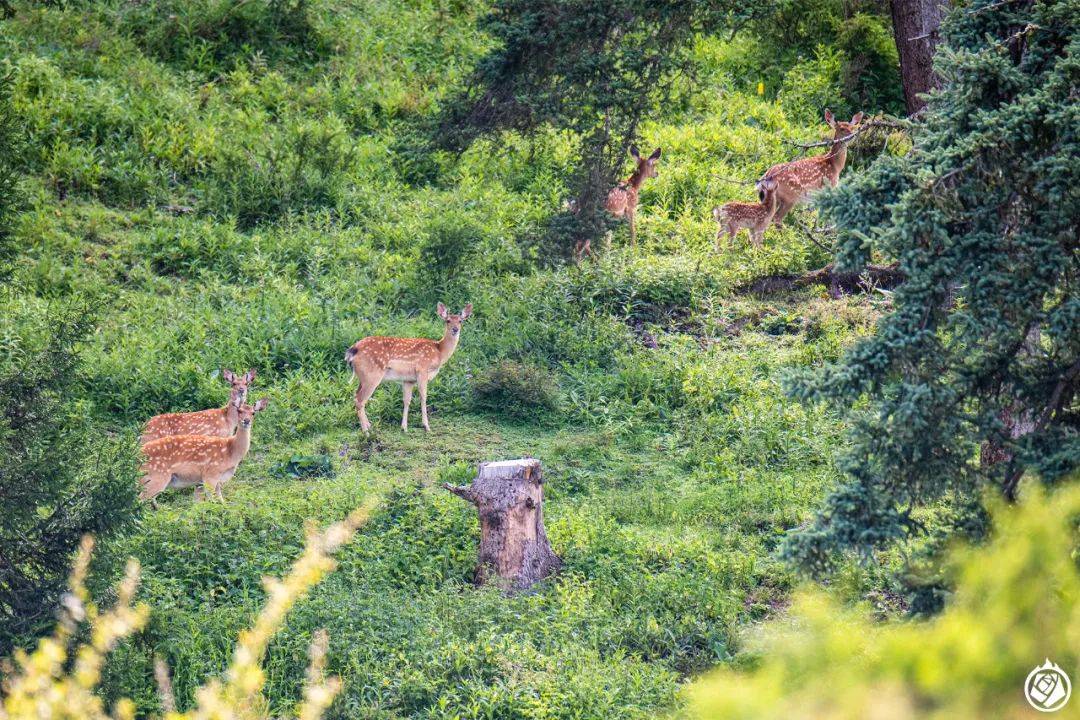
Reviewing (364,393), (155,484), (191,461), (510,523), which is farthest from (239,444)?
(510,523)

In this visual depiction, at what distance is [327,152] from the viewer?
16.5 metres

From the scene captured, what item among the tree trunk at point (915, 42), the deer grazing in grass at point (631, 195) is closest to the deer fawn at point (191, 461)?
the deer grazing in grass at point (631, 195)

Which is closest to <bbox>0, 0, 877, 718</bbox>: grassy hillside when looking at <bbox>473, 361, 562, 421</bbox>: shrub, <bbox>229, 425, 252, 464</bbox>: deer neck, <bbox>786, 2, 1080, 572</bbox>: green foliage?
<bbox>473, 361, 562, 421</bbox>: shrub

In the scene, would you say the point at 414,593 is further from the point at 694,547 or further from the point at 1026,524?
the point at 1026,524

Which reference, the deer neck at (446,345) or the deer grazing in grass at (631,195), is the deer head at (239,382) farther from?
the deer grazing in grass at (631,195)

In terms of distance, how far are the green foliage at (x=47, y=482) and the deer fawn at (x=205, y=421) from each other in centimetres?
252

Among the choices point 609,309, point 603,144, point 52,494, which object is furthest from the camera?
point 609,309

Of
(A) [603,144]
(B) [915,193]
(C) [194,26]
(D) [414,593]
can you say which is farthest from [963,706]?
(C) [194,26]

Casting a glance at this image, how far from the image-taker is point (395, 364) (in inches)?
458

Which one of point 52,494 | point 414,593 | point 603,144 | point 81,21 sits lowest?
point 414,593

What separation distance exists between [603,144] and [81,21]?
961 cm

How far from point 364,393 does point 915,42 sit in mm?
5666

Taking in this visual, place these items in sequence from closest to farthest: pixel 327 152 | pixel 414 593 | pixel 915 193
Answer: pixel 915 193 → pixel 414 593 → pixel 327 152

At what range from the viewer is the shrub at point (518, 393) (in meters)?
12.0
